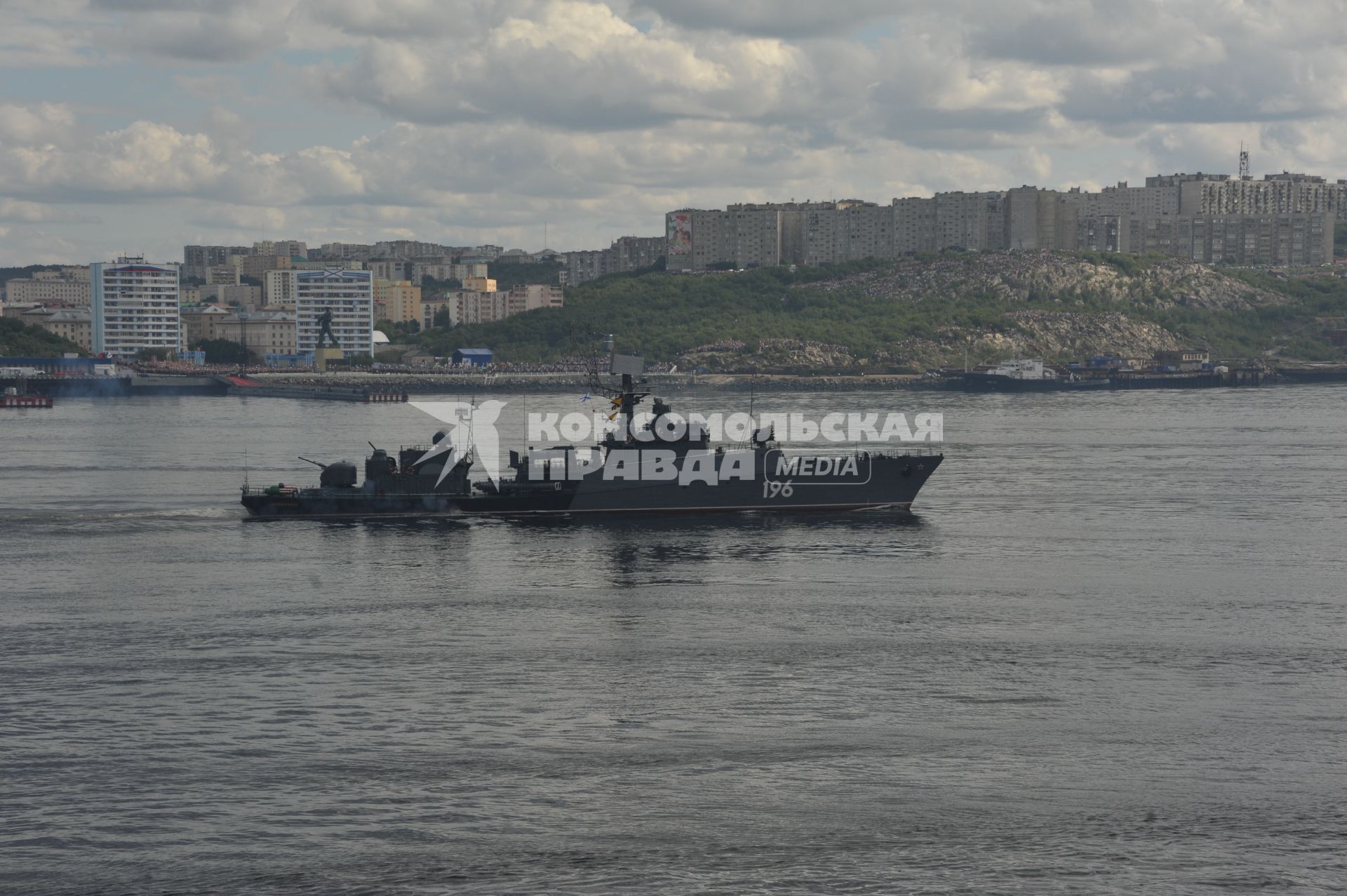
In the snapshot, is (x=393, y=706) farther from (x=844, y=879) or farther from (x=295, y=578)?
(x=295, y=578)

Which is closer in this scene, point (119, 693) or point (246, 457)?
point (119, 693)

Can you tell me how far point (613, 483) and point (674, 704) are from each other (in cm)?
2627

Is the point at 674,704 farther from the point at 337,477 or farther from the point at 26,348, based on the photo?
the point at 26,348

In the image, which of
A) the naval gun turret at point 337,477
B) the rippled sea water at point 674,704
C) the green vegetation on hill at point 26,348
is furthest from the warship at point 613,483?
the green vegetation on hill at point 26,348

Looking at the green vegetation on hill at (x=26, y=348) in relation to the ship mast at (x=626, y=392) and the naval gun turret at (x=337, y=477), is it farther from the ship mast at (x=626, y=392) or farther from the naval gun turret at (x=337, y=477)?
the ship mast at (x=626, y=392)

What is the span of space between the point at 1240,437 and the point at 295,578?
241ft

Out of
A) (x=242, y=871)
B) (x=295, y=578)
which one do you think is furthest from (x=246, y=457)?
(x=242, y=871)

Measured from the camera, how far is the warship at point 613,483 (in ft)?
182

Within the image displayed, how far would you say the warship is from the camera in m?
55.4

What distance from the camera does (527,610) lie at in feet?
128

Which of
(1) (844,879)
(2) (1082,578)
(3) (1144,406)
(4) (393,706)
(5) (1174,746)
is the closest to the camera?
(1) (844,879)

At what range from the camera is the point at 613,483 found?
5566 cm

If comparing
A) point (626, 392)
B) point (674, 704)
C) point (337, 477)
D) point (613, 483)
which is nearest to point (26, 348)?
point (337, 477)

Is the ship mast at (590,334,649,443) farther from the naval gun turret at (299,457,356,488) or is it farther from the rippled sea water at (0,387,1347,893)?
the naval gun turret at (299,457,356,488)
